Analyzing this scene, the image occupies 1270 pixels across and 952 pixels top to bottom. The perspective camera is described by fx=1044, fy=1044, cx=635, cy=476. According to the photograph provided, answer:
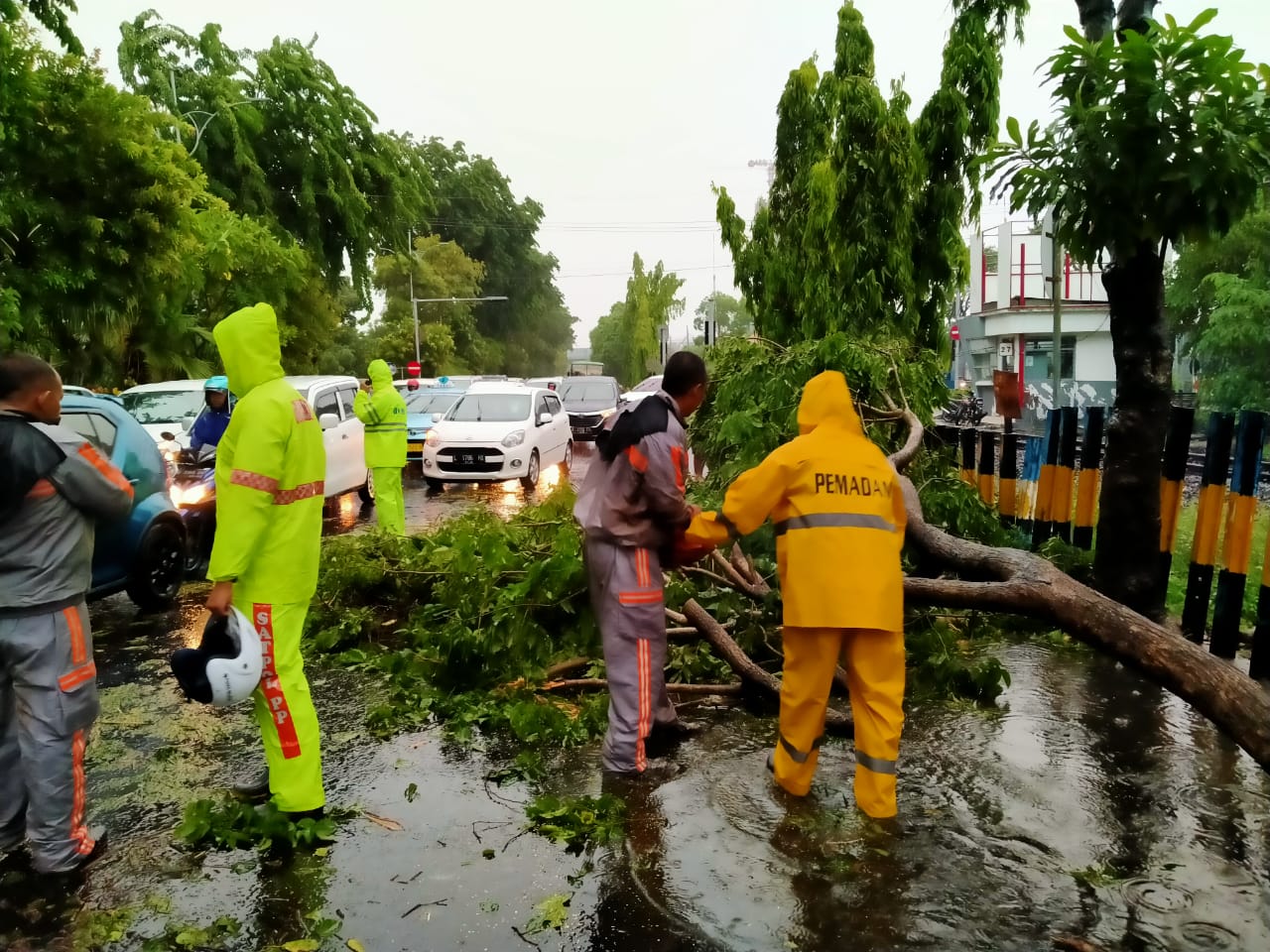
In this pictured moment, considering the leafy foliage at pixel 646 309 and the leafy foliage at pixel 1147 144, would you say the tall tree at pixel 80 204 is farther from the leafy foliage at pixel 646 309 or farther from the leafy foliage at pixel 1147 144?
the leafy foliage at pixel 646 309

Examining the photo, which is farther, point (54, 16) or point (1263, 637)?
point (54, 16)

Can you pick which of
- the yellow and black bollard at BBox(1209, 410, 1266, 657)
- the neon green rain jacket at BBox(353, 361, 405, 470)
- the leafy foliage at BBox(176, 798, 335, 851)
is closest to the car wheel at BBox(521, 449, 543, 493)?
the neon green rain jacket at BBox(353, 361, 405, 470)

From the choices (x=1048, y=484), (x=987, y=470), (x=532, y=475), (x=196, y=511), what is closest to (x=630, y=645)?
(x=1048, y=484)

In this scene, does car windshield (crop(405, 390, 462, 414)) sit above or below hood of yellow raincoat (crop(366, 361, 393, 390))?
below

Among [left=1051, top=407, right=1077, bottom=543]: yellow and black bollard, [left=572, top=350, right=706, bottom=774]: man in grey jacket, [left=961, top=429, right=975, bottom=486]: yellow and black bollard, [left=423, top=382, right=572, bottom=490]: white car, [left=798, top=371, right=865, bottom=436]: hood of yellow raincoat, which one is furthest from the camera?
[left=423, top=382, right=572, bottom=490]: white car

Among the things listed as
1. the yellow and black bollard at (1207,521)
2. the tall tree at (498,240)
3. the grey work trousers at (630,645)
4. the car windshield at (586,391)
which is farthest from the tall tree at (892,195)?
the tall tree at (498,240)

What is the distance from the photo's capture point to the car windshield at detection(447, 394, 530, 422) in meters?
17.9

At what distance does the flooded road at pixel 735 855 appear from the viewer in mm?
3395

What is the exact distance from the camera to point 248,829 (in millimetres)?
4062

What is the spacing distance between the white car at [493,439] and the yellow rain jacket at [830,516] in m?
12.4

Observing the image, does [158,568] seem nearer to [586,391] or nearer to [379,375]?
[379,375]

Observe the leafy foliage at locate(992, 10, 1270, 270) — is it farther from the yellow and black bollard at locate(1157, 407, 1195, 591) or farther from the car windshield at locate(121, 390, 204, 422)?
the car windshield at locate(121, 390, 204, 422)

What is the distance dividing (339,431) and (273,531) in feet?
33.5

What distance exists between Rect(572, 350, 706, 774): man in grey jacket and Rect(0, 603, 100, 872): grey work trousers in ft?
6.83
